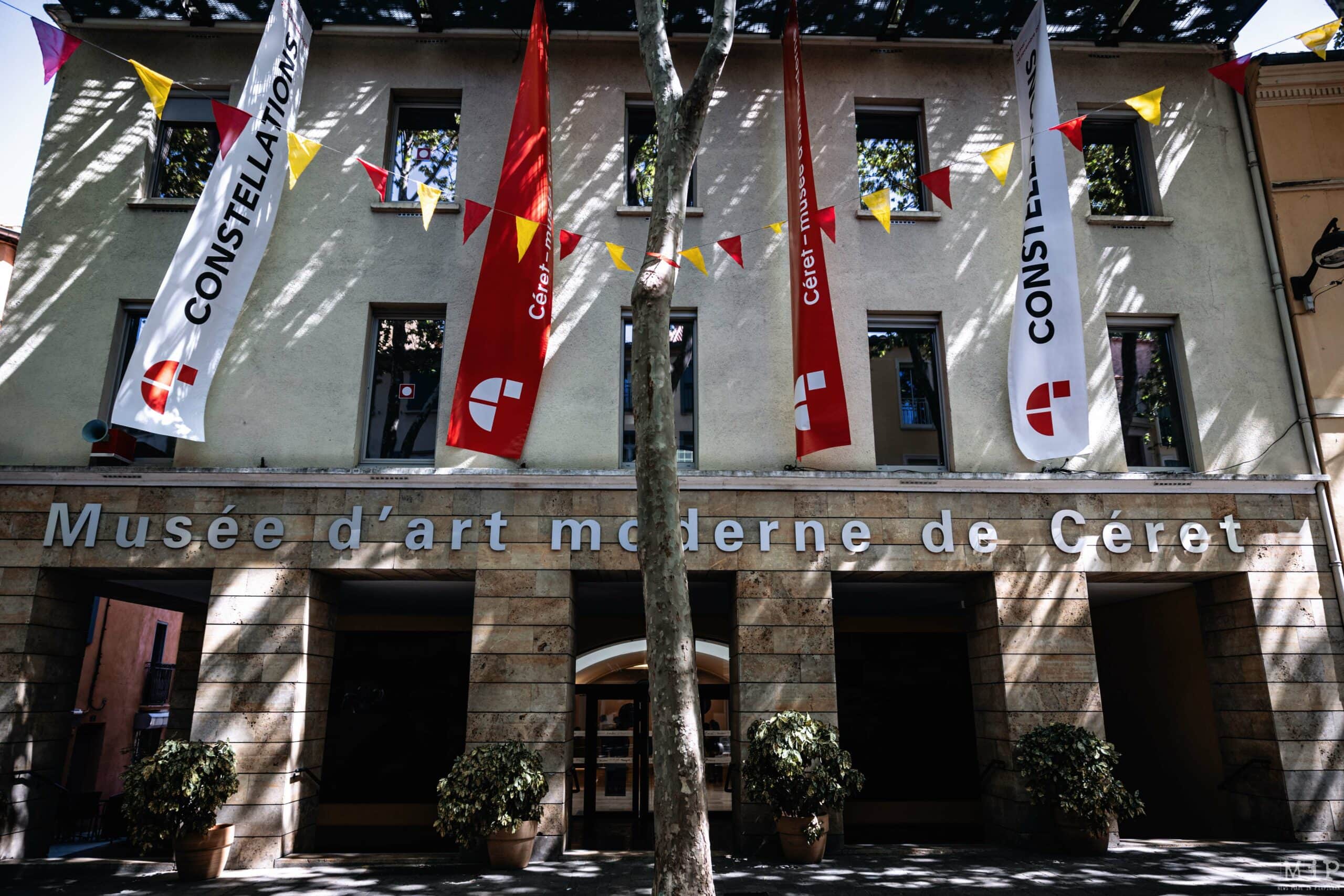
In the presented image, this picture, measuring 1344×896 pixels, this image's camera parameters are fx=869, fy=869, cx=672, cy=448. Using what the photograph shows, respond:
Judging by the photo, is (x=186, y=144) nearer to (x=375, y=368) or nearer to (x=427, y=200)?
(x=375, y=368)

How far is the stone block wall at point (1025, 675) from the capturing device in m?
11.8

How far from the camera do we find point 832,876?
10.2 m

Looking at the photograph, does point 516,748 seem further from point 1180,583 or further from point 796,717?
point 1180,583

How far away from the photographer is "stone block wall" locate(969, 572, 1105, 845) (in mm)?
11812

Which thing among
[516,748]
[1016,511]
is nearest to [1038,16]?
[1016,511]

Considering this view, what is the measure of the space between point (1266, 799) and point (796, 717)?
6.83 m

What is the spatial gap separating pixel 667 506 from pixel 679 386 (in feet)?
18.8

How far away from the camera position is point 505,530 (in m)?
12.3

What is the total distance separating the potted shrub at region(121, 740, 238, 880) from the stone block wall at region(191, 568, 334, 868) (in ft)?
1.27

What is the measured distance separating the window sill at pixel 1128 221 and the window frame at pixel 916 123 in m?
2.65

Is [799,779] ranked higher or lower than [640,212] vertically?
lower

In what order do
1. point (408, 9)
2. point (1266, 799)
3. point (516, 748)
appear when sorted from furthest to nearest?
point (408, 9)
point (1266, 799)
point (516, 748)

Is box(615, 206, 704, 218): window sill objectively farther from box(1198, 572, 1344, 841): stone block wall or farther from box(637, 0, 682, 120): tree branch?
box(1198, 572, 1344, 841): stone block wall

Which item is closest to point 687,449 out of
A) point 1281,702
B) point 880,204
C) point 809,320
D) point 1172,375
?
point 809,320
